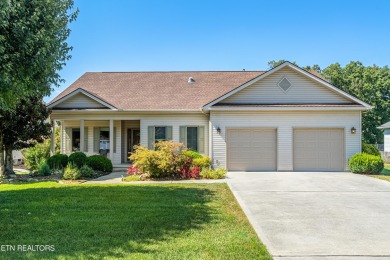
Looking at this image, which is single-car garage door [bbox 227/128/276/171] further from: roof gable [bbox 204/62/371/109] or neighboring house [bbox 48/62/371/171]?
roof gable [bbox 204/62/371/109]

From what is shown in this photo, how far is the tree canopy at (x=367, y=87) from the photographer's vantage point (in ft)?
127

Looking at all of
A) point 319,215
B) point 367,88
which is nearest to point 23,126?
point 319,215

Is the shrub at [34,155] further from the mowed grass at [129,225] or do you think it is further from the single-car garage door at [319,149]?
the single-car garage door at [319,149]

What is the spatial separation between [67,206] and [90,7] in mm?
8902

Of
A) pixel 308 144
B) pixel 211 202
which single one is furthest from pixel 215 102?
pixel 211 202

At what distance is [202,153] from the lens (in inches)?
693

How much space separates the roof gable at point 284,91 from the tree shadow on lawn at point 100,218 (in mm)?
7232

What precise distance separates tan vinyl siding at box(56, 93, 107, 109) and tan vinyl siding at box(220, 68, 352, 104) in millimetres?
7793

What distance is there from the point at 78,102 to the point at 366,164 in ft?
53.9

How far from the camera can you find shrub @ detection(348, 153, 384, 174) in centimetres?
1445

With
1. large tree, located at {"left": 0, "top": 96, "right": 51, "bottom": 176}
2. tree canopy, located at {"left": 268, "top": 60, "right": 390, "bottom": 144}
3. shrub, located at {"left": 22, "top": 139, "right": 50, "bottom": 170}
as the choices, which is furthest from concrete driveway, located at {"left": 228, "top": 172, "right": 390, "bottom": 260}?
tree canopy, located at {"left": 268, "top": 60, "right": 390, "bottom": 144}

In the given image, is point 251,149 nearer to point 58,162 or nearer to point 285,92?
point 285,92

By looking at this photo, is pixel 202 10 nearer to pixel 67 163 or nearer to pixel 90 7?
pixel 90 7

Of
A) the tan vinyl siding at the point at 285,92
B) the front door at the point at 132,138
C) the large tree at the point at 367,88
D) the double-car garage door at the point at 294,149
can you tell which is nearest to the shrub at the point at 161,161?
the double-car garage door at the point at 294,149
